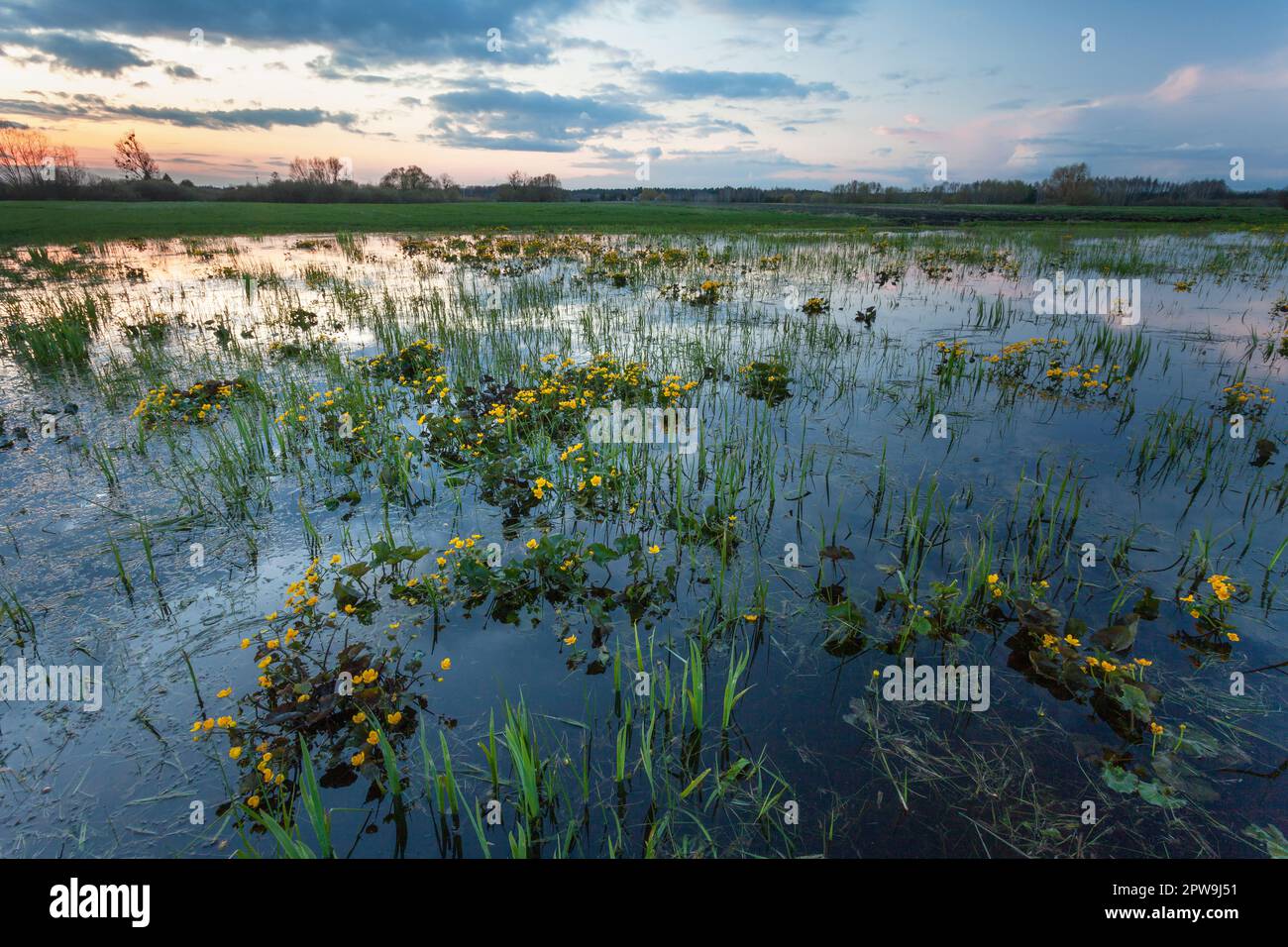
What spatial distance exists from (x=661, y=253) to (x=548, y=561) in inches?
887

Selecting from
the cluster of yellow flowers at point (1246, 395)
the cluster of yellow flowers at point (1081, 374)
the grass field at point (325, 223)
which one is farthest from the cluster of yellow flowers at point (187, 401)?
the grass field at point (325, 223)

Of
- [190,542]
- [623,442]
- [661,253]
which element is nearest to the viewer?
[190,542]

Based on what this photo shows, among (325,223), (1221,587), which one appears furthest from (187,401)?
(325,223)

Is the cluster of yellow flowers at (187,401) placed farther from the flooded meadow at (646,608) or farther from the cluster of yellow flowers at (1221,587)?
the cluster of yellow flowers at (1221,587)

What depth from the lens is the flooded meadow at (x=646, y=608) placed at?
3.03 m

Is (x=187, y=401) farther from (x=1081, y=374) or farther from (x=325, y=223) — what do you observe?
(x=325, y=223)

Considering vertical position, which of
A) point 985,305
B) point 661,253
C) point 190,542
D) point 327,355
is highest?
point 661,253

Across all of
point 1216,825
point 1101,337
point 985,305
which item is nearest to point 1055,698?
point 1216,825

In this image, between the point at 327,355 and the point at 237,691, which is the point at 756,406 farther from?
the point at 327,355

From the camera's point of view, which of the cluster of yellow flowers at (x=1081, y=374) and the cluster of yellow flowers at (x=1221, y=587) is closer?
the cluster of yellow flowers at (x=1221, y=587)

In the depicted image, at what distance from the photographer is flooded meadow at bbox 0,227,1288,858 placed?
303 centimetres

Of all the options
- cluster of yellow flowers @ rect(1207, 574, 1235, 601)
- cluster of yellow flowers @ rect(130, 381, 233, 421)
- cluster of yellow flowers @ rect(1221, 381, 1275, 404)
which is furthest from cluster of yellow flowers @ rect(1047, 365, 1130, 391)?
cluster of yellow flowers @ rect(130, 381, 233, 421)

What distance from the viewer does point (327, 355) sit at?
1047 centimetres
